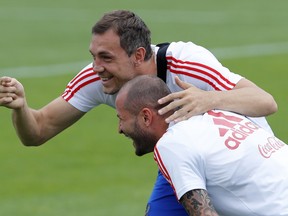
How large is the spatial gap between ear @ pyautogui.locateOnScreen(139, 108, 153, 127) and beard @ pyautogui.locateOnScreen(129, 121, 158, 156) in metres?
0.05

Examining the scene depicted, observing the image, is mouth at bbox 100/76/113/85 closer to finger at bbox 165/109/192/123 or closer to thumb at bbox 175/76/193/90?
thumb at bbox 175/76/193/90

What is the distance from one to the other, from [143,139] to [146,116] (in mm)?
171

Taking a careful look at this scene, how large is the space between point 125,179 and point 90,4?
625 inches

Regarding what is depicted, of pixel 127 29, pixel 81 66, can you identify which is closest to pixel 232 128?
pixel 127 29

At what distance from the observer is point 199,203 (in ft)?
24.1

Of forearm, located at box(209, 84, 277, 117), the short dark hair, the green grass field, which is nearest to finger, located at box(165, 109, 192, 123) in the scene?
forearm, located at box(209, 84, 277, 117)

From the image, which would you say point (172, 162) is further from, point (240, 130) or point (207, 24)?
point (207, 24)

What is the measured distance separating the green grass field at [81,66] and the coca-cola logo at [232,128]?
15.4 feet

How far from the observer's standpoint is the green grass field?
44.7 ft

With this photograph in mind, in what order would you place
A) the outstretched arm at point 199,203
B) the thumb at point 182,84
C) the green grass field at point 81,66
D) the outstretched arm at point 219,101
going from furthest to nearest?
→ the green grass field at point 81,66
the thumb at point 182,84
the outstretched arm at point 219,101
the outstretched arm at point 199,203

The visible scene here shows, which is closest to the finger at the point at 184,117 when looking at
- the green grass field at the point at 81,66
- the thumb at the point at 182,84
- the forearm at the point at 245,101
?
the forearm at the point at 245,101

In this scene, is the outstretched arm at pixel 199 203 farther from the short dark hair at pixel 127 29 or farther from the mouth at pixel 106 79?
the short dark hair at pixel 127 29

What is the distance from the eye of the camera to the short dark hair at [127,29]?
899 centimetres

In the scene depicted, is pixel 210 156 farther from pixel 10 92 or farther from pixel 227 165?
pixel 10 92
